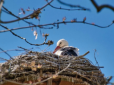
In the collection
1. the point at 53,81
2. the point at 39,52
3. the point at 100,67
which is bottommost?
the point at 53,81

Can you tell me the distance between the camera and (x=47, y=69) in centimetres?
293

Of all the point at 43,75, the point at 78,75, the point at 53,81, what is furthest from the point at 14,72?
the point at 78,75

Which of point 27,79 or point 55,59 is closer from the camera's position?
point 27,79

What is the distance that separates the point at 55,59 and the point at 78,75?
1.62 feet

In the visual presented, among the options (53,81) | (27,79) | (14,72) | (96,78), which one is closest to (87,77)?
(96,78)

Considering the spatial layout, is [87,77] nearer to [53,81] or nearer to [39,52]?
[53,81]

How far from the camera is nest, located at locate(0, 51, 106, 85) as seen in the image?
278cm

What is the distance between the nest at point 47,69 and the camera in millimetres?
2782

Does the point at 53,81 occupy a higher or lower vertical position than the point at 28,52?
lower

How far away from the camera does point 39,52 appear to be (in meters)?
3.30

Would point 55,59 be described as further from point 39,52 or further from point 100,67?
point 100,67

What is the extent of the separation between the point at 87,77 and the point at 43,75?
2.52 ft

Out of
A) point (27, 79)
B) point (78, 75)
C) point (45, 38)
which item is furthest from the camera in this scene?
point (78, 75)

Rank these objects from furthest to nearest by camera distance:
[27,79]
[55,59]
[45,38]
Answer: [55,59] < [27,79] < [45,38]
